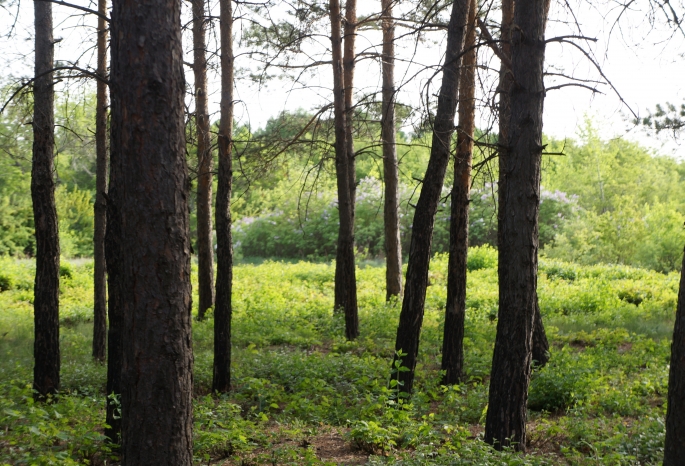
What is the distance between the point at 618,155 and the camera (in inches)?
1479

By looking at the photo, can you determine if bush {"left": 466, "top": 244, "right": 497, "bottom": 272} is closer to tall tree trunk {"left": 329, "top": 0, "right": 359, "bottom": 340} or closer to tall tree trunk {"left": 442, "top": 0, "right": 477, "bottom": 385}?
tall tree trunk {"left": 329, "top": 0, "right": 359, "bottom": 340}

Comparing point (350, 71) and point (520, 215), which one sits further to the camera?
point (350, 71)

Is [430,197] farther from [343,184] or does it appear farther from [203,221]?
[203,221]

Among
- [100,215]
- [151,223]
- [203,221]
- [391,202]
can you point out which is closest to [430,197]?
[151,223]

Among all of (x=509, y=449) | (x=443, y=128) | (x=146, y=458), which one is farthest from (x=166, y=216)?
(x=443, y=128)

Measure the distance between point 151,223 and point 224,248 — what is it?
4612mm

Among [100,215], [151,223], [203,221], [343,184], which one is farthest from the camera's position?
[203,221]

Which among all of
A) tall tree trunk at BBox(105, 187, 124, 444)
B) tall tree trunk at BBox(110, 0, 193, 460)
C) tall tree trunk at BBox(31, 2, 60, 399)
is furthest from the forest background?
tall tree trunk at BBox(110, 0, 193, 460)

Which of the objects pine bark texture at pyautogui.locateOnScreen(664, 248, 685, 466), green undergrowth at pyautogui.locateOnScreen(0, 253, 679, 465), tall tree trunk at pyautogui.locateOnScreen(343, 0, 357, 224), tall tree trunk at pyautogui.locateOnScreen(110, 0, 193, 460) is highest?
tall tree trunk at pyautogui.locateOnScreen(343, 0, 357, 224)

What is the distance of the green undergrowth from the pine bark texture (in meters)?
1.04

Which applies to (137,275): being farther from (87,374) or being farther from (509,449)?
(87,374)

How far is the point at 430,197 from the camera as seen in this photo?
698 cm

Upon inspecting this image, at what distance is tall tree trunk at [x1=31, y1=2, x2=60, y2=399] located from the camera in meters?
7.67

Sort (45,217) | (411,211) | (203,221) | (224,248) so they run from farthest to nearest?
(411,211) → (203,221) → (224,248) → (45,217)
